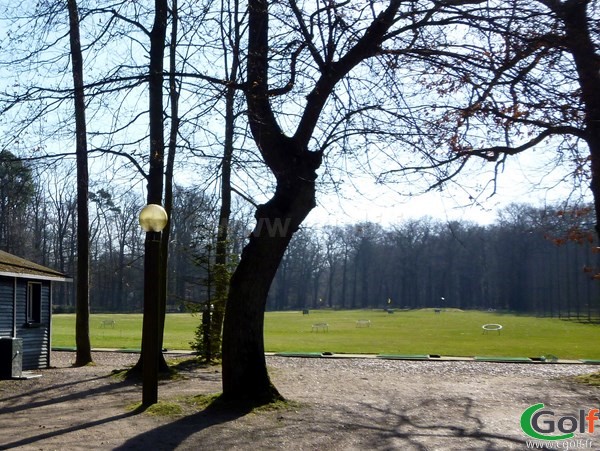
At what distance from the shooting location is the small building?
55.9 ft

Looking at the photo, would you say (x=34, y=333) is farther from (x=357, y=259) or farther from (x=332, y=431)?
(x=357, y=259)

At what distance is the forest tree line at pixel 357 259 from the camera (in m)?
19.8

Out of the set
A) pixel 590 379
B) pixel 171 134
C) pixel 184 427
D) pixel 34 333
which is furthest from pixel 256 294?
pixel 34 333

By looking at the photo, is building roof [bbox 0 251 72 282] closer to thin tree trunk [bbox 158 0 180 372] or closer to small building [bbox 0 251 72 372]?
small building [bbox 0 251 72 372]

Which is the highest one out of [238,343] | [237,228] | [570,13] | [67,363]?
[570,13]

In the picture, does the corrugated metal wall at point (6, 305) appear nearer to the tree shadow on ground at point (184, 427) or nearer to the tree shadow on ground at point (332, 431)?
the tree shadow on ground at point (184, 427)

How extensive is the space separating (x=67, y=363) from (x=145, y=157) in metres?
10.4

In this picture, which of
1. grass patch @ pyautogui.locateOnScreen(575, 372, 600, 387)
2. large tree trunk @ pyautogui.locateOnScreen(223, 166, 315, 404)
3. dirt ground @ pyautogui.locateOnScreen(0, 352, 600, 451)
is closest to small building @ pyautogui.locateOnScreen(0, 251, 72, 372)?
dirt ground @ pyautogui.locateOnScreen(0, 352, 600, 451)

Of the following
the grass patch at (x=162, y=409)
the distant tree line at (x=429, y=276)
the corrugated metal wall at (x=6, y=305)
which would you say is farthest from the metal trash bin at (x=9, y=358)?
the distant tree line at (x=429, y=276)

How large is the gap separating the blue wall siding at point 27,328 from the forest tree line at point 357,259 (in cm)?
280

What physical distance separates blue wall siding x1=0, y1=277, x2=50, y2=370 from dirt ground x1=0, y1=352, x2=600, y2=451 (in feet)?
5.39

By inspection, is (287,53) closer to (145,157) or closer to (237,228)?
(145,157)

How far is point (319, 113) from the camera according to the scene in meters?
11.7

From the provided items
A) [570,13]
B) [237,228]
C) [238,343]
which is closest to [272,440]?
[238,343]
